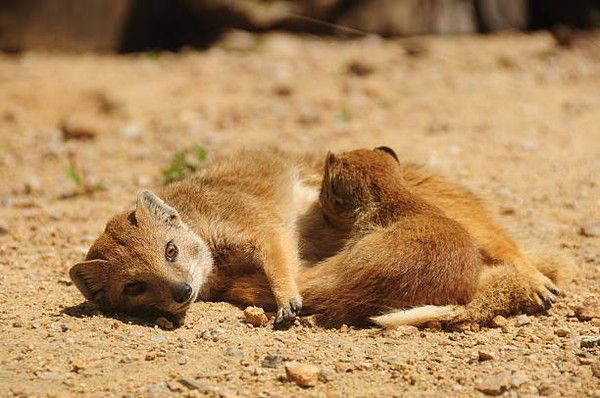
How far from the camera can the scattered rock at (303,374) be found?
117 inches

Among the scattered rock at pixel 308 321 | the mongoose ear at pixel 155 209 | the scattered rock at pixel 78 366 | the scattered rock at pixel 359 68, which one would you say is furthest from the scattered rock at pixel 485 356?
the scattered rock at pixel 359 68

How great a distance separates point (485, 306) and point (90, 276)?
1.78 m

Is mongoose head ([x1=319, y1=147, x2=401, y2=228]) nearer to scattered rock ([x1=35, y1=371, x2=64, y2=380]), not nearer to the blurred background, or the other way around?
scattered rock ([x1=35, y1=371, x2=64, y2=380])

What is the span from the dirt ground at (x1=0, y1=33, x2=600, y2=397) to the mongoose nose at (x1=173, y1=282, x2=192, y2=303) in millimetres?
123

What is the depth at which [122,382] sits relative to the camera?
9.86 ft

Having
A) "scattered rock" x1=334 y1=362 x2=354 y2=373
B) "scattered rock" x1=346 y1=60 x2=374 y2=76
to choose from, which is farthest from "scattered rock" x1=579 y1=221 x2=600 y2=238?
"scattered rock" x1=346 y1=60 x2=374 y2=76

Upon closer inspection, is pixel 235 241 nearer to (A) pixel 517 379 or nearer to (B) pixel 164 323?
(B) pixel 164 323

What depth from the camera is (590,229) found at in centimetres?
475

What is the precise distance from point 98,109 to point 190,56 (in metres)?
1.79

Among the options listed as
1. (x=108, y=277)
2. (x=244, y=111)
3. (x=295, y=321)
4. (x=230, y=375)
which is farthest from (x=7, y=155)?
(x=230, y=375)

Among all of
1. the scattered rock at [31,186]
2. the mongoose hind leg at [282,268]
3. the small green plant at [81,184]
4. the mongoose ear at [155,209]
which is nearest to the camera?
the mongoose hind leg at [282,268]

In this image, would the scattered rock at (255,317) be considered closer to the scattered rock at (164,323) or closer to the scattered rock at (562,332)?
the scattered rock at (164,323)

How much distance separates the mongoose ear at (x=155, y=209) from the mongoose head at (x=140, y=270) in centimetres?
4

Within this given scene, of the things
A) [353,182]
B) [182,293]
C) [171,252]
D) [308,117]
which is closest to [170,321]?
[182,293]
